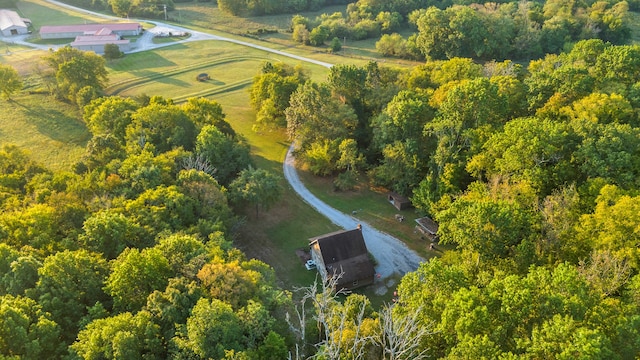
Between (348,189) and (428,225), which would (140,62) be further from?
(428,225)

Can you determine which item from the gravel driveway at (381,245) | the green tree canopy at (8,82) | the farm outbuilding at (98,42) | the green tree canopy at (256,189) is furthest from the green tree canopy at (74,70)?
the gravel driveway at (381,245)

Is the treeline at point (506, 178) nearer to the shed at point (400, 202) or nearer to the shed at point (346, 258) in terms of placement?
the shed at point (400, 202)

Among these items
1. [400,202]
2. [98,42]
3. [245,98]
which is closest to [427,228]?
[400,202]

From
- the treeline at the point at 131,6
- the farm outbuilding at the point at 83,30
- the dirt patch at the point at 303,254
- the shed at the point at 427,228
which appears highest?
the treeline at the point at 131,6

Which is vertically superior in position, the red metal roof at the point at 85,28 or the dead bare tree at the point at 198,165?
the red metal roof at the point at 85,28

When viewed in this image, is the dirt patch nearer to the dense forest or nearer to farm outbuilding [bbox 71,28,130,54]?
the dense forest

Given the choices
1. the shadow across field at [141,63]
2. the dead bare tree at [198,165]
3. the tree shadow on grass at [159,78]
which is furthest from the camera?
the shadow across field at [141,63]

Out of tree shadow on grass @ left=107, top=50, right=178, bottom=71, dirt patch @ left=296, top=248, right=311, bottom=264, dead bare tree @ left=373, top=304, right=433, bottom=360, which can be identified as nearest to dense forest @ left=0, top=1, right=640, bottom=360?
dead bare tree @ left=373, top=304, right=433, bottom=360

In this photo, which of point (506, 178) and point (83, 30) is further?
point (83, 30)
